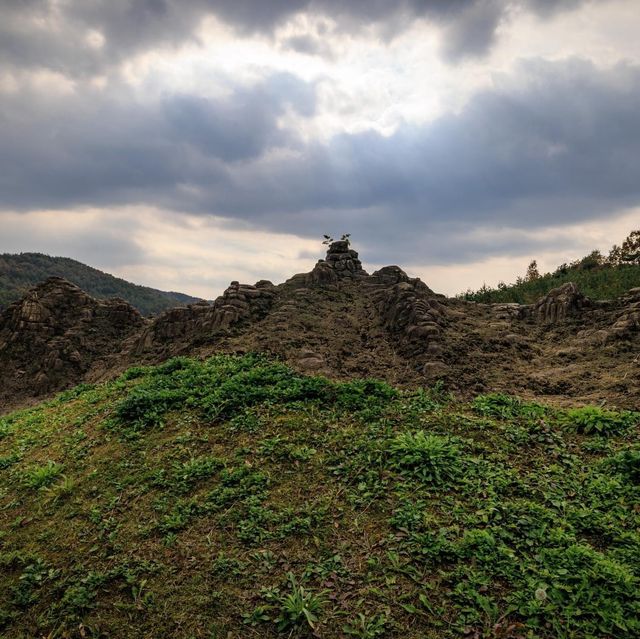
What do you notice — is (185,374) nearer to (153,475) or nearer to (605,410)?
(153,475)

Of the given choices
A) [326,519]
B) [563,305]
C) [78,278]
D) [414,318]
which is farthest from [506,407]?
[78,278]

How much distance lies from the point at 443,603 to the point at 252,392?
22.4 ft

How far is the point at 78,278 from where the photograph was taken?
140750 millimetres

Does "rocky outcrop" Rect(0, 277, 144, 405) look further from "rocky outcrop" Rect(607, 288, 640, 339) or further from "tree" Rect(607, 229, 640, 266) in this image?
"tree" Rect(607, 229, 640, 266)

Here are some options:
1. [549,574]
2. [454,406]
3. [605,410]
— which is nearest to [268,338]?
[454,406]

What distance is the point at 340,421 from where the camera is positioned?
988cm

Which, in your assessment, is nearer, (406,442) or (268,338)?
(406,442)

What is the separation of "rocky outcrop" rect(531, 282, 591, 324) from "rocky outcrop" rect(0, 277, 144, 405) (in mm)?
19116

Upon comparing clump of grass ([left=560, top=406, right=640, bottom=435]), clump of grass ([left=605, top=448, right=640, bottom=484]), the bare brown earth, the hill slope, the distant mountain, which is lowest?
clump of grass ([left=605, top=448, right=640, bottom=484])

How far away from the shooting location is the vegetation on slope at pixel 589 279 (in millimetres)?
22641

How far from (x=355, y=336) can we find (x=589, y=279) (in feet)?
58.7

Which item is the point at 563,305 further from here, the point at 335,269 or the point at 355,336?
the point at 335,269

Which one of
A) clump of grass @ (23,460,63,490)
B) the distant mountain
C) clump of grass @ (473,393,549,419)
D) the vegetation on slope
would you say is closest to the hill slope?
the vegetation on slope

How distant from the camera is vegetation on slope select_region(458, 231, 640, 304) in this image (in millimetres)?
22641
